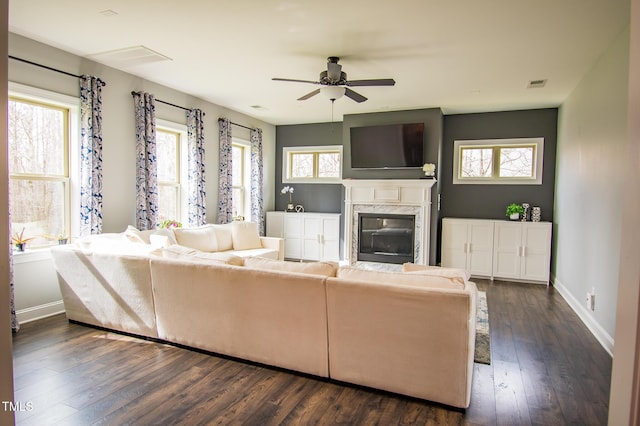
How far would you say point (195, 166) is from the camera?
5.70 m

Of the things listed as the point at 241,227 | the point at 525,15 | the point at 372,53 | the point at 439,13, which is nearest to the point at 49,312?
the point at 241,227

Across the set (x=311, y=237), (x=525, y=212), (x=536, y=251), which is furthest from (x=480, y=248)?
(x=311, y=237)

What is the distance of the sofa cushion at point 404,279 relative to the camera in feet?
7.63

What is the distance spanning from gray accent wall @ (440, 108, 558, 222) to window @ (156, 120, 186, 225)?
456 cm

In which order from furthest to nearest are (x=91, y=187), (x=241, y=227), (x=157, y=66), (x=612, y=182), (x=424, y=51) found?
(x=241, y=227), (x=157, y=66), (x=91, y=187), (x=424, y=51), (x=612, y=182)

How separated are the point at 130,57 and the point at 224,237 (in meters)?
2.73

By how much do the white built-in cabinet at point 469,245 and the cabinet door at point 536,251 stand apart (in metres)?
0.49

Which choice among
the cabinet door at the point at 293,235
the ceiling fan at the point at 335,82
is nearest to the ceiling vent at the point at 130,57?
the ceiling fan at the point at 335,82

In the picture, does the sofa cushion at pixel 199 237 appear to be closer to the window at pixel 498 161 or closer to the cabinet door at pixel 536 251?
the window at pixel 498 161

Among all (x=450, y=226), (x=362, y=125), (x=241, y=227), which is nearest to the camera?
(x=241, y=227)

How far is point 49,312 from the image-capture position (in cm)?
392

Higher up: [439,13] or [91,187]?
[439,13]

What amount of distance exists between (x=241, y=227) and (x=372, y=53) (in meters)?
3.32

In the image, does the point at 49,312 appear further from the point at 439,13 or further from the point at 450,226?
the point at 450,226
